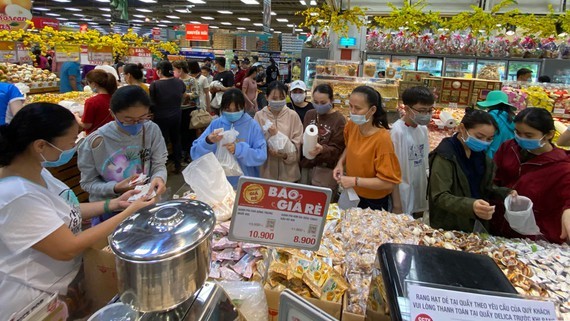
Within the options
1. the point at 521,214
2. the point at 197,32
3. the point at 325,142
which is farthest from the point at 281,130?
the point at 197,32

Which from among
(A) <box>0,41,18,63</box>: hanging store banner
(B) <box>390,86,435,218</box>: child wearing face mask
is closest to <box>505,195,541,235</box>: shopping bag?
(B) <box>390,86,435,218</box>: child wearing face mask

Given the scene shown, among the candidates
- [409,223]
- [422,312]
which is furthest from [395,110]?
[422,312]

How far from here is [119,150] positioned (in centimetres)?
224

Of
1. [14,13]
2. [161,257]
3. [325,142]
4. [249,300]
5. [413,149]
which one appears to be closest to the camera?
[161,257]

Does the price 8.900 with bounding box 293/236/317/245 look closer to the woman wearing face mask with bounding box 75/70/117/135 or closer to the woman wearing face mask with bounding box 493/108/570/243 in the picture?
the woman wearing face mask with bounding box 493/108/570/243

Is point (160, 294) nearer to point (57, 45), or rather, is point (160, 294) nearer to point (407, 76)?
point (407, 76)

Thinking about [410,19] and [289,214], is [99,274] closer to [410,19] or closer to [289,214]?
[289,214]

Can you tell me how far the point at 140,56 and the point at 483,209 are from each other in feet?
27.4

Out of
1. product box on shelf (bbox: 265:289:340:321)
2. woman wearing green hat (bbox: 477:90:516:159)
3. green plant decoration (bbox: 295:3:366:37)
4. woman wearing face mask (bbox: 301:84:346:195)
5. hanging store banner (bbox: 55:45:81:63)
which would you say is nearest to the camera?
product box on shelf (bbox: 265:289:340:321)

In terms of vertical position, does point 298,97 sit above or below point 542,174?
above

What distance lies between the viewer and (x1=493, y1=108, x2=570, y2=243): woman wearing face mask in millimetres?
2115

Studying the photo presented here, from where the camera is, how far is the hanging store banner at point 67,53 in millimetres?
6798

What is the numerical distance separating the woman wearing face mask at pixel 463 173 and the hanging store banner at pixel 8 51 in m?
7.62

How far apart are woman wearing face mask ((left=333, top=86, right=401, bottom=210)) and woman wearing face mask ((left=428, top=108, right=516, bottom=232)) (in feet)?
1.04
